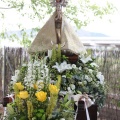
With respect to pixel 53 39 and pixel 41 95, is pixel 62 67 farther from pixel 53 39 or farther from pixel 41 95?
pixel 41 95

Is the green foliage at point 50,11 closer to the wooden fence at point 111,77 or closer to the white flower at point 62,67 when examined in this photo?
the wooden fence at point 111,77

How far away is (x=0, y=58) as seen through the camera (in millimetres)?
4375

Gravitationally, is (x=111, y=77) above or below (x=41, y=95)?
below

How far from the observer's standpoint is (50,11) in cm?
482

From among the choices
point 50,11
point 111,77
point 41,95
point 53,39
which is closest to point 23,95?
point 41,95

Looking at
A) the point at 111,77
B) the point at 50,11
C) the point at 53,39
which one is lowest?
the point at 111,77

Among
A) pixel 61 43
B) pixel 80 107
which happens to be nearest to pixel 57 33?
pixel 61 43

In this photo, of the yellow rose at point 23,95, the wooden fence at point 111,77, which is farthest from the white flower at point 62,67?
the wooden fence at point 111,77

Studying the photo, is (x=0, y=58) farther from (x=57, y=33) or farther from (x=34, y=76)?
(x=34, y=76)

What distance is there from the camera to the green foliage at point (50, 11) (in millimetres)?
4793

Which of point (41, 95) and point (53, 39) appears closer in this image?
point (41, 95)

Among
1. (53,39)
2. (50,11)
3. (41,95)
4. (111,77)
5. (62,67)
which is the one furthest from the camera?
(50,11)

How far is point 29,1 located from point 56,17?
7.31ft

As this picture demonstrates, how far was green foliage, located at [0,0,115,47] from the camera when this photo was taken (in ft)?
15.7
